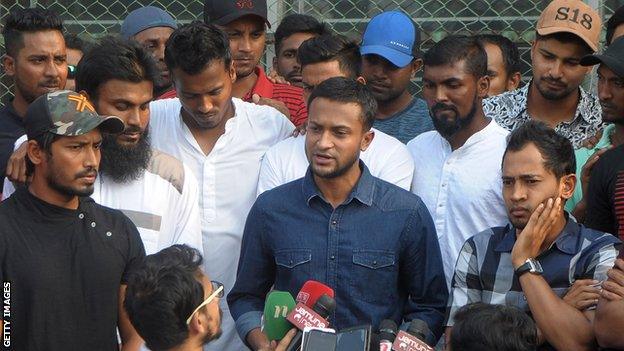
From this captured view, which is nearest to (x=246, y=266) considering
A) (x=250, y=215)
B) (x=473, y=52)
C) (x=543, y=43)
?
(x=250, y=215)

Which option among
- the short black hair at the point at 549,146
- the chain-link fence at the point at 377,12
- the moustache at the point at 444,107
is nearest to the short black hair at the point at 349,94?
the moustache at the point at 444,107

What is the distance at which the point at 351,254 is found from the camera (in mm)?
4141

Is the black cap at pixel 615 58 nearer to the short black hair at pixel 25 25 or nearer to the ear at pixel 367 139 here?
the ear at pixel 367 139

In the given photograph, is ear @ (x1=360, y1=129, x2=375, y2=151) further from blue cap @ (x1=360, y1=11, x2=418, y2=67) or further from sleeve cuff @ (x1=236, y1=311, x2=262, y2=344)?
blue cap @ (x1=360, y1=11, x2=418, y2=67)

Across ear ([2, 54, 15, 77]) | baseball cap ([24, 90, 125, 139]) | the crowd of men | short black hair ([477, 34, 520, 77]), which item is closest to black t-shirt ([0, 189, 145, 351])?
the crowd of men

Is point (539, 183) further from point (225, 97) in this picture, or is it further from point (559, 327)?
point (225, 97)

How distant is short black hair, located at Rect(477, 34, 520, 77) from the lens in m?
5.89

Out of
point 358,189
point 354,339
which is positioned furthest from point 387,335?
point 358,189

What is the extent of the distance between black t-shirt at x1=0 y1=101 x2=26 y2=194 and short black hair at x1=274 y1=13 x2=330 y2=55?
152 cm

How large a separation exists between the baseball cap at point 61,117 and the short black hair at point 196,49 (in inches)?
26.5

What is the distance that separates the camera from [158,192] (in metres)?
4.34

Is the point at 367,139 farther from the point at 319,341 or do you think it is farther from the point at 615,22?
the point at 615,22

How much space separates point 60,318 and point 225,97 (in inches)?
51.5

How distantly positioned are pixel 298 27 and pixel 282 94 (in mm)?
647
